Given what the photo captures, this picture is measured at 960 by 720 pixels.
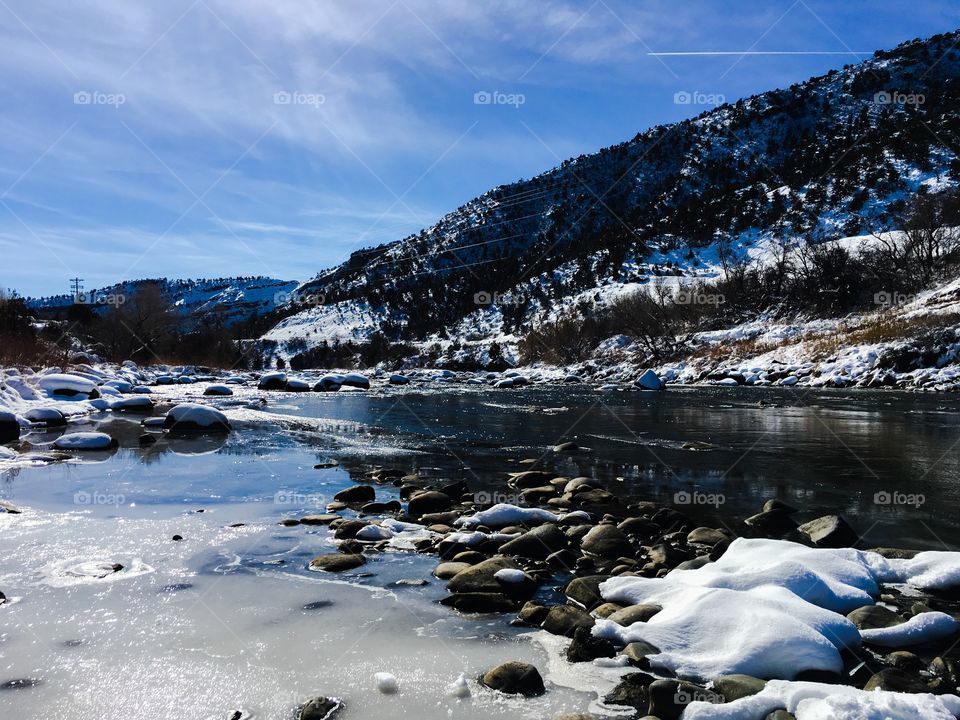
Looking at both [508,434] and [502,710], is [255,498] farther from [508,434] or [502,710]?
[508,434]

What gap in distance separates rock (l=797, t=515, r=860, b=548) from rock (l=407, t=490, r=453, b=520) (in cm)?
528

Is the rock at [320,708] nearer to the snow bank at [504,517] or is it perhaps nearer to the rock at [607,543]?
the rock at [607,543]

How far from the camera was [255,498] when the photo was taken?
36.1 feet

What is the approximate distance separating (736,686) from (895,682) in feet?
3.77

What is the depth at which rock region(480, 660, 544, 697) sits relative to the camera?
15.1ft

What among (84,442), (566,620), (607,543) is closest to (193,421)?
(84,442)

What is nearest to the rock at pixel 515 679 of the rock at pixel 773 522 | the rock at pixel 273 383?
the rock at pixel 773 522

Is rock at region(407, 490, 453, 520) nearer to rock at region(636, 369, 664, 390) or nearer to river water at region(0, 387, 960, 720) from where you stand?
river water at region(0, 387, 960, 720)

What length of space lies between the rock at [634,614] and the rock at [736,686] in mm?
1137

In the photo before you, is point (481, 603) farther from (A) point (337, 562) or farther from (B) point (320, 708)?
(B) point (320, 708)

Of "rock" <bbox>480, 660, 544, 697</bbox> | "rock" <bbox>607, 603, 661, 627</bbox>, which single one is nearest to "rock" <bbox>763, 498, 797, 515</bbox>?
"rock" <bbox>607, 603, 661, 627</bbox>

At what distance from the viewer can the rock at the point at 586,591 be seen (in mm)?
6301

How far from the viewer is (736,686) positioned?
4.47 metres

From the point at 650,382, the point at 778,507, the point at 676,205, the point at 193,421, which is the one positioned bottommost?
the point at 778,507
